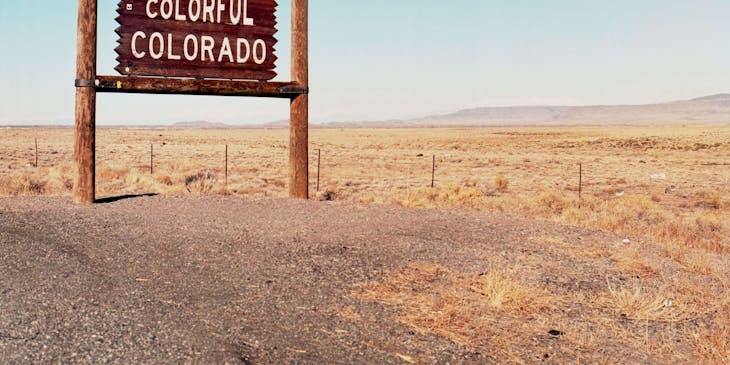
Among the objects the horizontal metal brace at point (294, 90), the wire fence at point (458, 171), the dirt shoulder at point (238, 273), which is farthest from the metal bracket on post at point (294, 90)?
the wire fence at point (458, 171)

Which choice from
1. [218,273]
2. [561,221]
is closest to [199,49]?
[218,273]

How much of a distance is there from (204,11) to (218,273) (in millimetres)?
7131

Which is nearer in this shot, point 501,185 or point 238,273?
point 238,273

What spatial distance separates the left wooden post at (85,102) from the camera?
12.7 m

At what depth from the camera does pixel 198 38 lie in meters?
13.4

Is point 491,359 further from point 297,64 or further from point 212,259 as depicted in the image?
point 297,64

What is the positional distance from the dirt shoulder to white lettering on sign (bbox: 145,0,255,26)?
3647mm

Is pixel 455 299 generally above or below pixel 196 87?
below

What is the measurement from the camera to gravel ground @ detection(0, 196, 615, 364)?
552 centimetres

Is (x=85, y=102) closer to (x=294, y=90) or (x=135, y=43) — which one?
(x=135, y=43)

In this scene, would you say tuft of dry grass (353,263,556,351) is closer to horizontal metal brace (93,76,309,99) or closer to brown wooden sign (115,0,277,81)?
horizontal metal brace (93,76,309,99)

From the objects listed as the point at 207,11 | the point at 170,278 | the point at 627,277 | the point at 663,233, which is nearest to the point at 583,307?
the point at 627,277

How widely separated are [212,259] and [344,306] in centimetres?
252

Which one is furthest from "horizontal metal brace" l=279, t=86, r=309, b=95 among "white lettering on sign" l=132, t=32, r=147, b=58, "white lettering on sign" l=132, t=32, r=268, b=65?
"white lettering on sign" l=132, t=32, r=147, b=58
